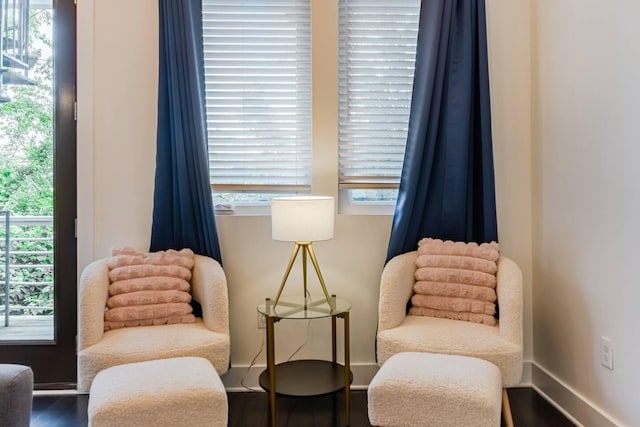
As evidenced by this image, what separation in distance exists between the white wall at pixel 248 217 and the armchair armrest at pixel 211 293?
0.90ft

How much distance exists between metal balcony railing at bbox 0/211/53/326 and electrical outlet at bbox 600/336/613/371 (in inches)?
112

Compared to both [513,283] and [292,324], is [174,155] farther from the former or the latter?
[513,283]

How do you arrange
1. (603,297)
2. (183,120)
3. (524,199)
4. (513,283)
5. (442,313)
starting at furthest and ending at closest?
1. (524,199)
2. (183,120)
3. (442,313)
4. (513,283)
5. (603,297)

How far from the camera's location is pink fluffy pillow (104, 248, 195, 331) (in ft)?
7.38

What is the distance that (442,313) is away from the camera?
237cm

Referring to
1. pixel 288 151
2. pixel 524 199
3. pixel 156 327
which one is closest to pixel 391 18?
pixel 288 151

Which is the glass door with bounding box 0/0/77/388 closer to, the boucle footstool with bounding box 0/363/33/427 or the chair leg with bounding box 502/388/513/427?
the boucle footstool with bounding box 0/363/33/427

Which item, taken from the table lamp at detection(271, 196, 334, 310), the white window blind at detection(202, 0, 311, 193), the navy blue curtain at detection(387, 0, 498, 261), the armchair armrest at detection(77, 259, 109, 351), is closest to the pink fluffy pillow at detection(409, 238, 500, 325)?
the navy blue curtain at detection(387, 0, 498, 261)

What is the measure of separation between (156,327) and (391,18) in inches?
84.0

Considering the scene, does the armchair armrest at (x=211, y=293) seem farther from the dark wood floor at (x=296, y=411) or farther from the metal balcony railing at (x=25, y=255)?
the metal balcony railing at (x=25, y=255)

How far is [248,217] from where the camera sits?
269 cm

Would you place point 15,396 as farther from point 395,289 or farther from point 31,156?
point 31,156

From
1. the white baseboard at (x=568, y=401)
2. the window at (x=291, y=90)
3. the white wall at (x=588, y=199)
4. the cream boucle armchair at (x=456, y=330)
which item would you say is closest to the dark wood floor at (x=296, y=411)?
the white baseboard at (x=568, y=401)

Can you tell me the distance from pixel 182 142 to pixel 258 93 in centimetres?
54
